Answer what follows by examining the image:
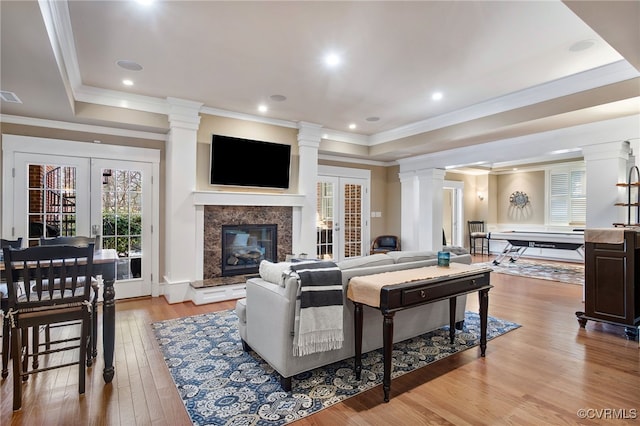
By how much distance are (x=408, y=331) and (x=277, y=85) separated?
10.4ft

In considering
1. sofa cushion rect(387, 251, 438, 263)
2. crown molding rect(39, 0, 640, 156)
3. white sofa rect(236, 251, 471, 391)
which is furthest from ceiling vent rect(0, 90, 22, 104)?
sofa cushion rect(387, 251, 438, 263)

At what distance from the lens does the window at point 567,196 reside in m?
8.59

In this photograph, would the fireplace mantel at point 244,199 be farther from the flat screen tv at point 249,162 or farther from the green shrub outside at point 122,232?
the green shrub outside at point 122,232

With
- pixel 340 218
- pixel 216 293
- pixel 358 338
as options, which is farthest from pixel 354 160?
pixel 358 338

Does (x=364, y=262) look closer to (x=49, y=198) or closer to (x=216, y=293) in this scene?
(x=216, y=293)

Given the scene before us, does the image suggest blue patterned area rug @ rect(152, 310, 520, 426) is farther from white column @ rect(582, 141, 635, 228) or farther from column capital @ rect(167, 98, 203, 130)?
column capital @ rect(167, 98, 203, 130)

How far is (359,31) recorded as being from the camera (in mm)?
2836

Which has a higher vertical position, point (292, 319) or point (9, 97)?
point (9, 97)

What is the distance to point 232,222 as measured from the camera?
514cm

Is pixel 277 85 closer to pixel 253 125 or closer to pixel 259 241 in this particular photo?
pixel 253 125

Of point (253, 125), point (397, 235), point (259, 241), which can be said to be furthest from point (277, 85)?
point (397, 235)

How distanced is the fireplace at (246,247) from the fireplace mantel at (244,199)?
15.4 inches

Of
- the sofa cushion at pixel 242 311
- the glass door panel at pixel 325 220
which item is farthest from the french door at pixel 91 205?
the glass door panel at pixel 325 220

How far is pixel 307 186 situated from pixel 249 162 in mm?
1114
